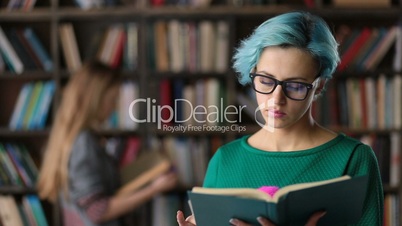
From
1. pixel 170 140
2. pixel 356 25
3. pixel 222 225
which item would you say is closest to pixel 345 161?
pixel 222 225

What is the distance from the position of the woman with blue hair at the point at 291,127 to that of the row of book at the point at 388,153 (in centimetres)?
205

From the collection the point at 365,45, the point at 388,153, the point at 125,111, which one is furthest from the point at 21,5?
the point at 388,153

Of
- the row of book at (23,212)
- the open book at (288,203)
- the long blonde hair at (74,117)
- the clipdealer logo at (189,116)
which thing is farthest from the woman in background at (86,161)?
the open book at (288,203)

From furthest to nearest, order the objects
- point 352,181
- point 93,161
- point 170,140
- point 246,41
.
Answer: point 170,140 < point 93,161 < point 246,41 < point 352,181

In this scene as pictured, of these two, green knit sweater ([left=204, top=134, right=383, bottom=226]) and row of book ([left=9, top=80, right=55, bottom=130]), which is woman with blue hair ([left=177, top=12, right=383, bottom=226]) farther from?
row of book ([left=9, top=80, right=55, bottom=130])

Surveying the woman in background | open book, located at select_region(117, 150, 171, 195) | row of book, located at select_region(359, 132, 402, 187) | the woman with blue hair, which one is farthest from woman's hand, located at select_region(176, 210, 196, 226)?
row of book, located at select_region(359, 132, 402, 187)

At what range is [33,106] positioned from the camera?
3.17 meters

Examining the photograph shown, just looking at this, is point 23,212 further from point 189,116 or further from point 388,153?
point 388,153

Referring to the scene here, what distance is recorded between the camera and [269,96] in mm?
1064

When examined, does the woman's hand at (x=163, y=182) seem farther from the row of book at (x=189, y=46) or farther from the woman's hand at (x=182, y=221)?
the woman's hand at (x=182, y=221)

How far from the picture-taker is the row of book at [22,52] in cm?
316

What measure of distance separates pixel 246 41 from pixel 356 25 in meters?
2.28

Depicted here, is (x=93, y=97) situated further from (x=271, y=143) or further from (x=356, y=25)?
(x=356, y=25)

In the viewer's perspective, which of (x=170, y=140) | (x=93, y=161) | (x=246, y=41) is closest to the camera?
(x=246, y=41)
